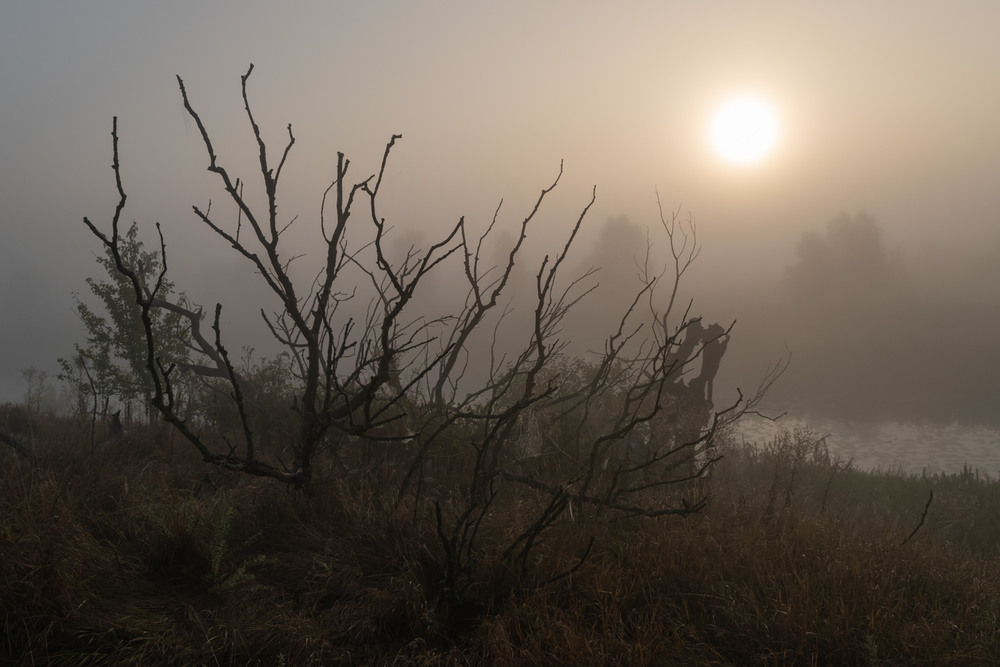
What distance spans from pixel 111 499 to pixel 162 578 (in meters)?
1.37

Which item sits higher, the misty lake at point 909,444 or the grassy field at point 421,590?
the grassy field at point 421,590

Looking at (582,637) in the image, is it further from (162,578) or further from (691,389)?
(691,389)

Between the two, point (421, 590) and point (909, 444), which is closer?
point (421, 590)

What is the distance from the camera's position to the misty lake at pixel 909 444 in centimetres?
1494

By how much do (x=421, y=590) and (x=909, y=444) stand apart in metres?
21.9

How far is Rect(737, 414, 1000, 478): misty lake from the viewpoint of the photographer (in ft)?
49.0

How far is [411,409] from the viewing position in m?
5.64

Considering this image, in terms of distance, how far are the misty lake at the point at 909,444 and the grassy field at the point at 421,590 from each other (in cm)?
1024

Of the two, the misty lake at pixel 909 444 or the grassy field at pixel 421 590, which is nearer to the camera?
the grassy field at pixel 421 590

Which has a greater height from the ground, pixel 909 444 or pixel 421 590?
pixel 421 590

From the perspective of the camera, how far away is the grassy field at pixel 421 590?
2439 mm

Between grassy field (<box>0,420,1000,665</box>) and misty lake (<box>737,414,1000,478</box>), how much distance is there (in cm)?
1024

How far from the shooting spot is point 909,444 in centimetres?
1945

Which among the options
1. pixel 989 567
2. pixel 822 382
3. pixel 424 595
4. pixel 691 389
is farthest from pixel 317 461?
pixel 822 382
